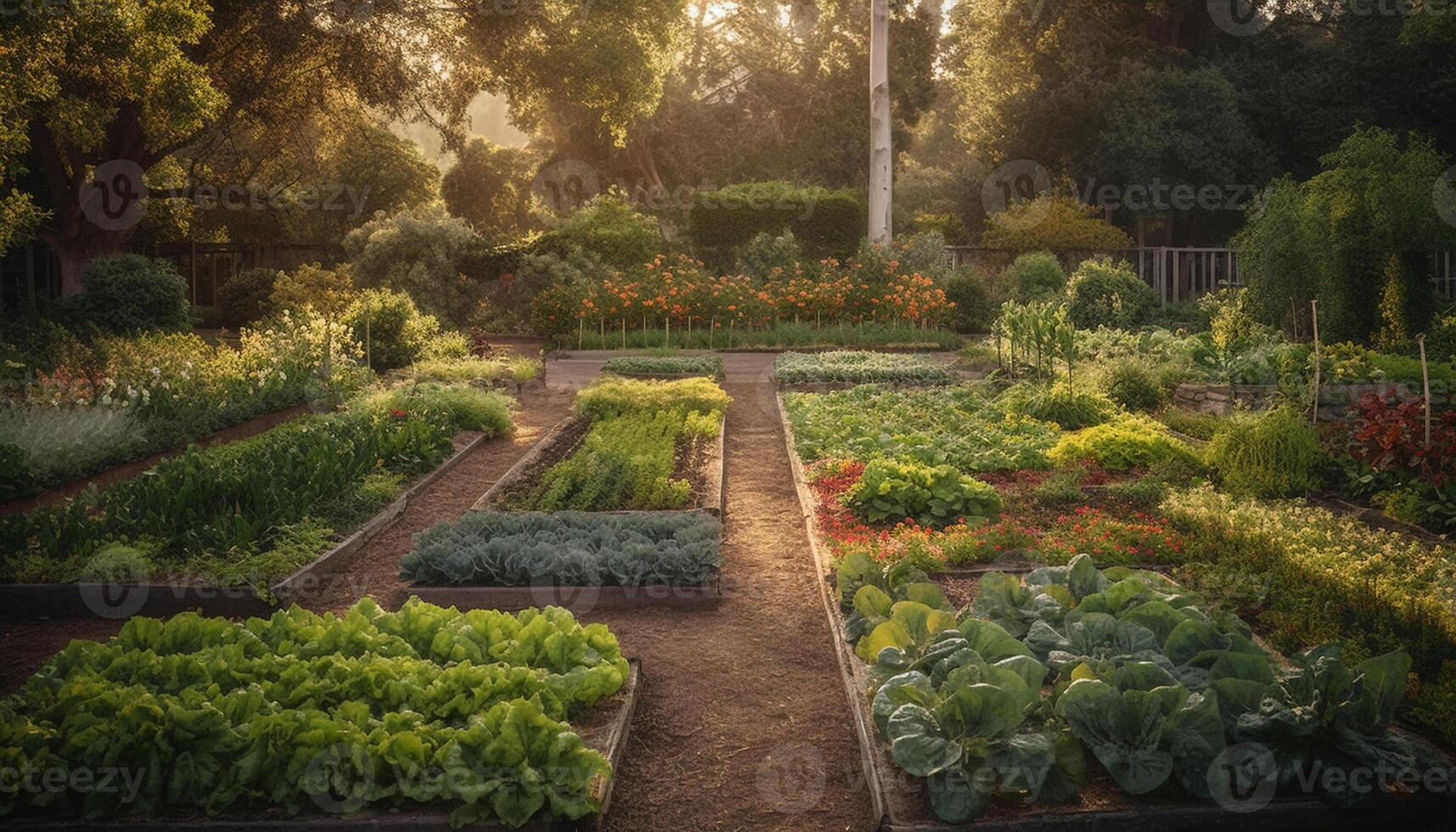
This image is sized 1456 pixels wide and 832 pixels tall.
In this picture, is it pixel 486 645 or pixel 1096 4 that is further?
pixel 1096 4

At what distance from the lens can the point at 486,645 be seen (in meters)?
4.59

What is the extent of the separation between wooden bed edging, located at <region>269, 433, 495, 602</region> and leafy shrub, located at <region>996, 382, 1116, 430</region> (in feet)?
18.8

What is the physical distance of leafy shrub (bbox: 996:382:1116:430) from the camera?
34.9ft

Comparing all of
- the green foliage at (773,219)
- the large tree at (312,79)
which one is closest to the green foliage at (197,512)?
the large tree at (312,79)

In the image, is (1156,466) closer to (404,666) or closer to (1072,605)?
(1072,605)

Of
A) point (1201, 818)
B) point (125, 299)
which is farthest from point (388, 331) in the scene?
point (1201, 818)

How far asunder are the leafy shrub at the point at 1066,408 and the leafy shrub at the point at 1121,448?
4.43 ft

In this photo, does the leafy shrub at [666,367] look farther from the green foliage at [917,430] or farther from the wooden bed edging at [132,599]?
the wooden bed edging at [132,599]

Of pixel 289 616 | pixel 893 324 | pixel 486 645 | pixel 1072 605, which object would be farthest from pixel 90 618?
pixel 893 324

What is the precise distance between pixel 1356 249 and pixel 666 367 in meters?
8.84

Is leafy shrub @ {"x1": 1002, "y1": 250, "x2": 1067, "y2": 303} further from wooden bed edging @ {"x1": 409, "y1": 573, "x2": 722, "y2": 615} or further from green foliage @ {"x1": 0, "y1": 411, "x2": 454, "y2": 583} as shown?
wooden bed edging @ {"x1": 409, "y1": 573, "x2": 722, "y2": 615}

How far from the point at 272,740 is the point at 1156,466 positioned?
6.96 metres

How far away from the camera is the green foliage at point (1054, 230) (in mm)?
23672

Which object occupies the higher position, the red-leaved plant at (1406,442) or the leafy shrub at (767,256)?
the leafy shrub at (767,256)
